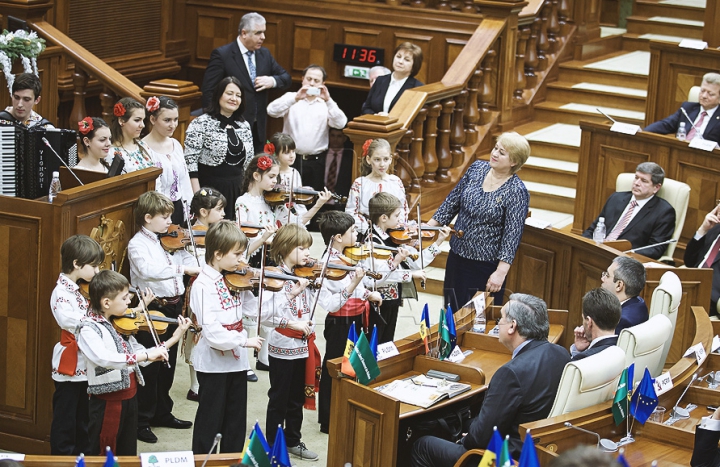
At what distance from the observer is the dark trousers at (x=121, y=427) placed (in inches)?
179

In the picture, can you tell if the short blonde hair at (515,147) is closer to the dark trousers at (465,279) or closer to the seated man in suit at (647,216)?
the dark trousers at (465,279)

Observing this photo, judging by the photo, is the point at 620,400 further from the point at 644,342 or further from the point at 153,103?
the point at 153,103

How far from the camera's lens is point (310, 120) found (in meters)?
7.98

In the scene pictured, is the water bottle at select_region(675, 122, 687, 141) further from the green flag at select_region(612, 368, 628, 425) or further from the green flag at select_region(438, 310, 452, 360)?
the green flag at select_region(612, 368, 628, 425)

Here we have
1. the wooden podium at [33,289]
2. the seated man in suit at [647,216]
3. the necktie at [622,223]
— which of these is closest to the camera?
the wooden podium at [33,289]

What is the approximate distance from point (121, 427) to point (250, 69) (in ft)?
14.1

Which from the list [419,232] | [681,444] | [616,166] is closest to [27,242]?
[419,232]

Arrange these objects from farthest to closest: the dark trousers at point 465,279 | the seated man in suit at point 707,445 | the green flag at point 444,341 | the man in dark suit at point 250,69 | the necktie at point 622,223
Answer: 1. the man in dark suit at point 250,69
2. the necktie at point 622,223
3. the dark trousers at point 465,279
4. the green flag at point 444,341
5. the seated man in suit at point 707,445

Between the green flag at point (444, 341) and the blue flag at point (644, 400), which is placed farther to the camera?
the green flag at point (444, 341)

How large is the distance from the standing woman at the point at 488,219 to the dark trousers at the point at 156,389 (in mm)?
1632

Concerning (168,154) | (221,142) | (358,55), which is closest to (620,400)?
(168,154)

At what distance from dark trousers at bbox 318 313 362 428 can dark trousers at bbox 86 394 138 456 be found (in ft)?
3.47

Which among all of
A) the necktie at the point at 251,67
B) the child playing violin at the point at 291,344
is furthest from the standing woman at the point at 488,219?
the necktie at the point at 251,67

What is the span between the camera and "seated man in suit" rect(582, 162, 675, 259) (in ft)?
22.8
